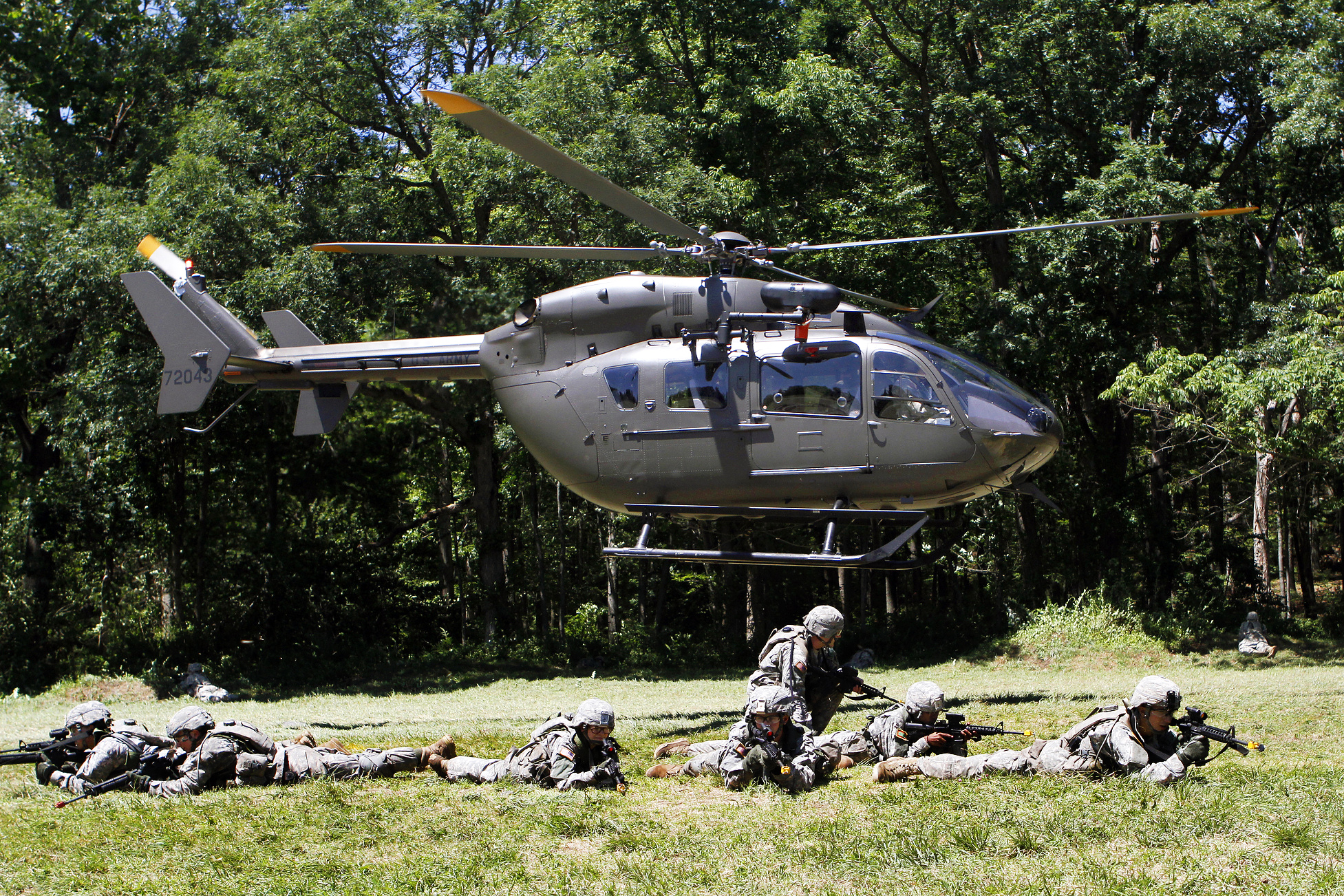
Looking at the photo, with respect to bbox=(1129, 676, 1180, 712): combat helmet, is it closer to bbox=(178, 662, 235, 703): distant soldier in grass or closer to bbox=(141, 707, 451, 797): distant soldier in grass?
bbox=(141, 707, 451, 797): distant soldier in grass

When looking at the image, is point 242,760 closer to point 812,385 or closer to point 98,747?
point 98,747

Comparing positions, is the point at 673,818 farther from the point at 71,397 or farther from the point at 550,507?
the point at 550,507

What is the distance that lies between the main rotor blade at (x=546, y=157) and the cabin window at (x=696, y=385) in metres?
1.32

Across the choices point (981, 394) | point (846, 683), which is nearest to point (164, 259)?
point (981, 394)

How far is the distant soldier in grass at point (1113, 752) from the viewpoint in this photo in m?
6.16

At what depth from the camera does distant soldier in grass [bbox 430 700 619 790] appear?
6.99 metres

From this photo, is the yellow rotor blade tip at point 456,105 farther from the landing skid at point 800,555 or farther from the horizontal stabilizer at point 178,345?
the horizontal stabilizer at point 178,345

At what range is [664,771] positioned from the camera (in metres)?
7.50

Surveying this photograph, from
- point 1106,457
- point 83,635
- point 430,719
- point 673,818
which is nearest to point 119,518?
point 83,635

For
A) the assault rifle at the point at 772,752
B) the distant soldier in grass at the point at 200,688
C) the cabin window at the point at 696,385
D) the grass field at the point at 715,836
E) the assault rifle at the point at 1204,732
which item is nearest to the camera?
the grass field at the point at 715,836

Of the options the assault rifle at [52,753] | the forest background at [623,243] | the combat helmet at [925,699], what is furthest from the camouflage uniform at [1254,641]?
the assault rifle at [52,753]

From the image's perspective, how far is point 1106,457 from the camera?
21.2 metres

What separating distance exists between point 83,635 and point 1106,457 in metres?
20.2

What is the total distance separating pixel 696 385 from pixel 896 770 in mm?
4305
